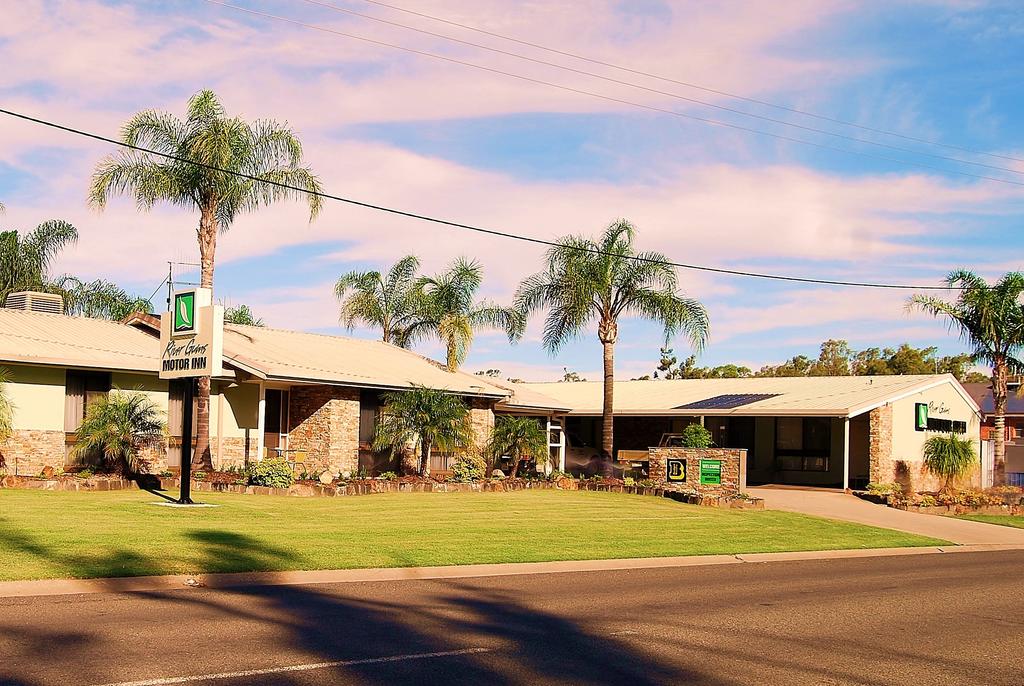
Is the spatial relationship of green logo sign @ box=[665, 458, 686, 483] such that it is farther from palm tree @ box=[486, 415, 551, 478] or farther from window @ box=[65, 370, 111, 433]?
window @ box=[65, 370, 111, 433]

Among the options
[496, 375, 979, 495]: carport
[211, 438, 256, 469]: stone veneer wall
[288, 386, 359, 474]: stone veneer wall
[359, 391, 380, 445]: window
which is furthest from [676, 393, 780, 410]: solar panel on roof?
[211, 438, 256, 469]: stone veneer wall

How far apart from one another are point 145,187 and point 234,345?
491cm

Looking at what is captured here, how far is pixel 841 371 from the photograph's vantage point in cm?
9038

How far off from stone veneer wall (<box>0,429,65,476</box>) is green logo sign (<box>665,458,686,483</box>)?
53.1ft

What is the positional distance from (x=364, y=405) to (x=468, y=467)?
3.63 m

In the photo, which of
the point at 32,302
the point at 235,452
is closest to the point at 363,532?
the point at 235,452

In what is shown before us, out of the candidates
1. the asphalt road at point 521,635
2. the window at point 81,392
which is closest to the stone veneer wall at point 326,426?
the window at point 81,392

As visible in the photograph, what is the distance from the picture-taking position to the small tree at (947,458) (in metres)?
37.7

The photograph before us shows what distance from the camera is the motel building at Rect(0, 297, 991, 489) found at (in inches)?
1039

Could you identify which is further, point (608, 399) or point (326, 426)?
point (608, 399)

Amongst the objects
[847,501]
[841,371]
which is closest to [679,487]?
[847,501]

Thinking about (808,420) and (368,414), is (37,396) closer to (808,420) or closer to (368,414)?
(368,414)

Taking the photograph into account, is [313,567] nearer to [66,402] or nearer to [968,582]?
[968,582]

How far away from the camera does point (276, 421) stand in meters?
30.6
